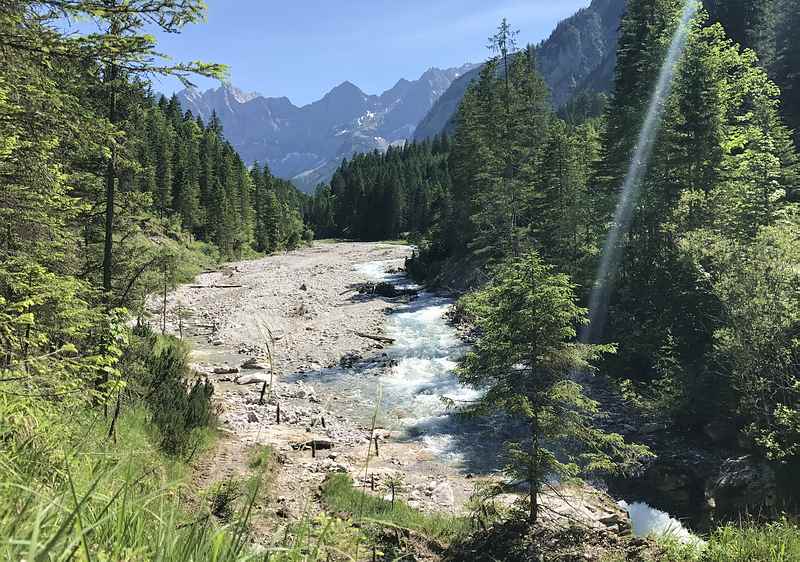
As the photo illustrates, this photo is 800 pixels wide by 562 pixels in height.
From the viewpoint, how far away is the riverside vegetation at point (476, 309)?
3191mm

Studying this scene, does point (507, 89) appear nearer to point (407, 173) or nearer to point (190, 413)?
point (190, 413)

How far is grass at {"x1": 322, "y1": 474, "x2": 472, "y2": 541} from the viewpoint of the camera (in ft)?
29.1

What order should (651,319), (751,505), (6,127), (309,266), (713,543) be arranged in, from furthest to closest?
(309,266)
(651,319)
(751,505)
(713,543)
(6,127)

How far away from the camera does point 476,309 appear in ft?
33.9

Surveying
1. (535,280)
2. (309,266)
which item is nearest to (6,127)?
(535,280)

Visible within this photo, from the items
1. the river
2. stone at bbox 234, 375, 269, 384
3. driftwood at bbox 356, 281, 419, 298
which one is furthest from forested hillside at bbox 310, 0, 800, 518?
stone at bbox 234, 375, 269, 384

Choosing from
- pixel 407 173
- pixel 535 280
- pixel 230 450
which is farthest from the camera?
pixel 407 173

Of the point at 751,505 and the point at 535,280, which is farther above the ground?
the point at 535,280

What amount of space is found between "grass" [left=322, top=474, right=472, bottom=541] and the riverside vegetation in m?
0.07

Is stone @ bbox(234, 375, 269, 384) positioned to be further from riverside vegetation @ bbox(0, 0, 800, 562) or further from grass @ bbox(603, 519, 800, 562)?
grass @ bbox(603, 519, 800, 562)

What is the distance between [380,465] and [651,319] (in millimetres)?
12790

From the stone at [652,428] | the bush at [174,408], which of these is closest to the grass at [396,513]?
the bush at [174,408]

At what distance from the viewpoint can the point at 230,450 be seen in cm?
1177

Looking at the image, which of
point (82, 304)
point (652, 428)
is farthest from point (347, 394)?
point (82, 304)
